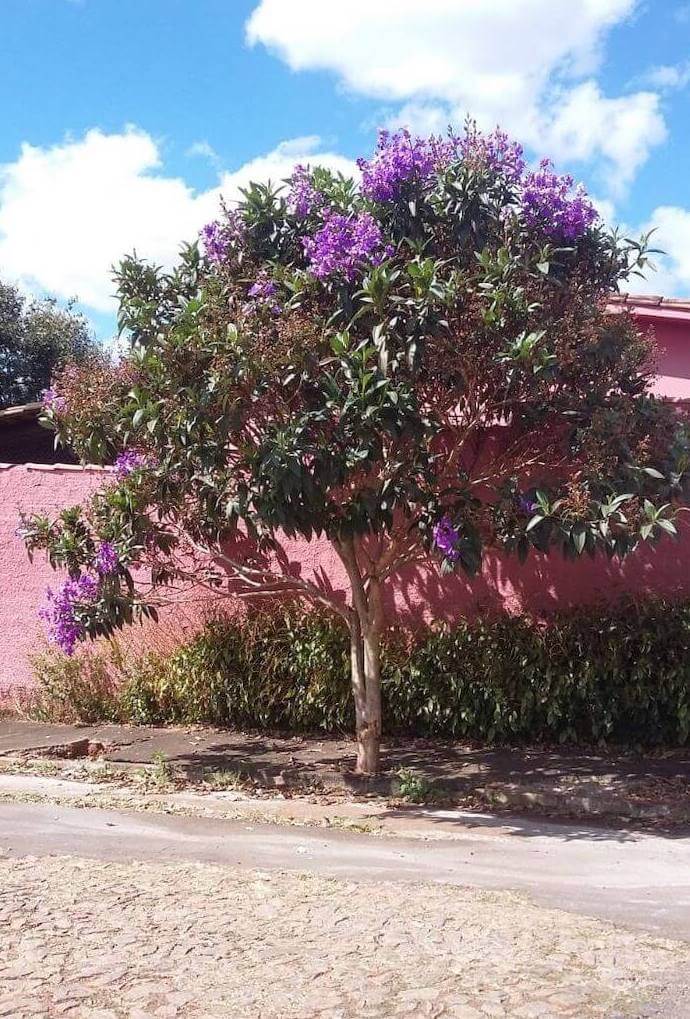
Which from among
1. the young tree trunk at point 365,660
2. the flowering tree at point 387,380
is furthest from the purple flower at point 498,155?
the young tree trunk at point 365,660

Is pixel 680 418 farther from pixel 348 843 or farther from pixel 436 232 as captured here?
pixel 348 843

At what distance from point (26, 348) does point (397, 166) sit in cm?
1294

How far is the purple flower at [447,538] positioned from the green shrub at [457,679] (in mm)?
2078

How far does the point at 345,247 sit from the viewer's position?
22.3ft

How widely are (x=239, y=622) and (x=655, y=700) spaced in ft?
12.6

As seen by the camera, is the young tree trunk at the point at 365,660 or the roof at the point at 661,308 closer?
the young tree trunk at the point at 365,660

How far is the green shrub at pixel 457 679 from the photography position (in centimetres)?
829

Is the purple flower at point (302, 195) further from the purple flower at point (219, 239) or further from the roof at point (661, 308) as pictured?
the roof at point (661, 308)

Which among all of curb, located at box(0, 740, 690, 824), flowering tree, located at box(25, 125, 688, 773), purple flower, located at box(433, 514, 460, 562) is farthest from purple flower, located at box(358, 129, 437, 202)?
curb, located at box(0, 740, 690, 824)

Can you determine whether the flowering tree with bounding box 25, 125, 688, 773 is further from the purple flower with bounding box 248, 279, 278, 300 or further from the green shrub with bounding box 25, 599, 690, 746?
the green shrub with bounding box 25, 599, 690, 746

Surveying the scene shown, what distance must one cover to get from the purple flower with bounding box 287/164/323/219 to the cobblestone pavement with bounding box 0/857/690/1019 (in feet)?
14.7

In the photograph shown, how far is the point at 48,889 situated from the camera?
5.20 metres

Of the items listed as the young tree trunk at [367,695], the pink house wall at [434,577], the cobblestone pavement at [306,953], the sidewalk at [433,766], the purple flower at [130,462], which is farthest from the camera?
the pink house wall at [434,577]

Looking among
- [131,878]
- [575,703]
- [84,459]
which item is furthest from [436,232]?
[131,878]
